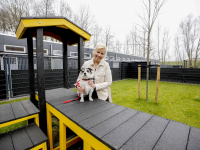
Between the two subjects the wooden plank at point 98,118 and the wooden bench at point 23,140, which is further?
the wooden bench at point 23,140

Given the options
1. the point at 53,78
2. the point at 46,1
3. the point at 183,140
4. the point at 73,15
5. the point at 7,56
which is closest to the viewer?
the point at 183,140

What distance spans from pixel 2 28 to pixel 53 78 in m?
12.7

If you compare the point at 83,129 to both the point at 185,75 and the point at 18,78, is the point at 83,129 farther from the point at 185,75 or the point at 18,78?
the point at 185,75

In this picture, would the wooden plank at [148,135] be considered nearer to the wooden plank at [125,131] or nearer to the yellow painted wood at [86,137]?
the wooden plank at [125,131]

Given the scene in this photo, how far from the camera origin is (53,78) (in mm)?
6363

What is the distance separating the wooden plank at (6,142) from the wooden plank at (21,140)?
4 centimetres

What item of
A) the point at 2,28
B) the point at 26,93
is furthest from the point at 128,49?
the point at 26,93

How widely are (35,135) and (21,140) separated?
0.59 feet

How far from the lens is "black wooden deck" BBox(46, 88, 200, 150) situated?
88 centimetres

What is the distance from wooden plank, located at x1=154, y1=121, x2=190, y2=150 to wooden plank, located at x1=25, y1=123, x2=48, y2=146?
153cm

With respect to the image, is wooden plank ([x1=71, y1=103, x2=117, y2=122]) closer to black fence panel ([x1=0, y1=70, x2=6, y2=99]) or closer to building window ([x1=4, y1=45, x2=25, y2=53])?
black fence panel ([x1=0, y1=70, x2=6, y2=99])

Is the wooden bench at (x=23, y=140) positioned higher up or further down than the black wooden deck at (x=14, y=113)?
further down

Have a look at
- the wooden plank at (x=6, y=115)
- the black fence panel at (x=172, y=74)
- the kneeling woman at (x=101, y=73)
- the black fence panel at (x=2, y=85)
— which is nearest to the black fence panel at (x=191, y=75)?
the black fence panel at (x=172, y=74)

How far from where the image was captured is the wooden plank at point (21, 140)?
4.54 ft
